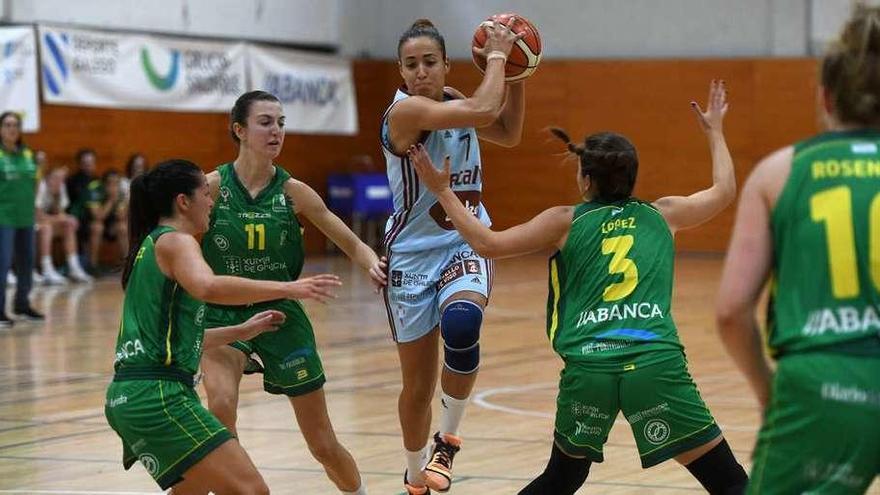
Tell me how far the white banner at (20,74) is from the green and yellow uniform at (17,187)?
12.2ft

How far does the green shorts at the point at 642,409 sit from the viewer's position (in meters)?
4.79

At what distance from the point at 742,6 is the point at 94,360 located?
1327 cm

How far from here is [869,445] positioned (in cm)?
309

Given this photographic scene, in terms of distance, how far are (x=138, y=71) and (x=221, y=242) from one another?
13991 mm

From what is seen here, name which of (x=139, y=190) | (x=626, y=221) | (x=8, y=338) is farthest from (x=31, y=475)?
(x=8, y=338)

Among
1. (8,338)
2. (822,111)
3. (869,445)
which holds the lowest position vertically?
(8,338)

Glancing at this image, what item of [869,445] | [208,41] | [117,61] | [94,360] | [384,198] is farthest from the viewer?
[384,198]

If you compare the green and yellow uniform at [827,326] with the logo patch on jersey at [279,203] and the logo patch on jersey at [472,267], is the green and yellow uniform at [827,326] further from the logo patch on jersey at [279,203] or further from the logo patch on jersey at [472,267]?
the logo patch on jersey at [279,203]

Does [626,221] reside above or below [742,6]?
below

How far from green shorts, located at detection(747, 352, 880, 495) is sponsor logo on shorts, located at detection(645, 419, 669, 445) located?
65.9 inches

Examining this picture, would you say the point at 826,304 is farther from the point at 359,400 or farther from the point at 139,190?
the point at 359,400

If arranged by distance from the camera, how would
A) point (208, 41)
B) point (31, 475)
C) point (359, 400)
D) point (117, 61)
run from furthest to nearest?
1. point (208, 41)
2. point (117, 61)
3. point (359, 400)
4. point (31, 475)

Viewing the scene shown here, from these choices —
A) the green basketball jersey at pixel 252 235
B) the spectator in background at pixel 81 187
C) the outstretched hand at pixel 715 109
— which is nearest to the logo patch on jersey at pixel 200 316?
the green basketball jersey at pixel 252 235

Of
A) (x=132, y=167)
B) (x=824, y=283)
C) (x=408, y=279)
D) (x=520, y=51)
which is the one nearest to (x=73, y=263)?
(x=132, y=167)
